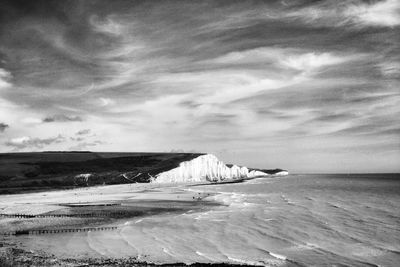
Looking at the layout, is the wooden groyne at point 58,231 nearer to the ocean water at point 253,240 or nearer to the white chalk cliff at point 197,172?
the ocean water at point 253,240

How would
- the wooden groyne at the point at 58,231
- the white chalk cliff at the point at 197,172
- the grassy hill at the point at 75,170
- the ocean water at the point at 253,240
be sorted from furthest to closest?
the white chalk cliff at the point at 197,172 < the grassy hill at the point at 75,170 < the wooden groyne at the point at 58,231 < the ocean water at the point at 253,240

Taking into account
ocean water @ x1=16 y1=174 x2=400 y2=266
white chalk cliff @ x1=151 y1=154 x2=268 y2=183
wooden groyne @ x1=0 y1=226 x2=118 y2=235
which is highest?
white chalk cliff @ x1=151 y1=154 x2=268 y2=183

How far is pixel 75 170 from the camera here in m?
162

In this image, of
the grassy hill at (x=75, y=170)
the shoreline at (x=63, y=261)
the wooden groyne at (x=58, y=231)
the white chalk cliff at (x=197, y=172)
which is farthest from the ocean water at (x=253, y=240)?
the white chalk cliff at (x=197, y=172)

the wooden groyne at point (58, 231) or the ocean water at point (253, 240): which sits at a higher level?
the wooden groyne at point (58, 231)

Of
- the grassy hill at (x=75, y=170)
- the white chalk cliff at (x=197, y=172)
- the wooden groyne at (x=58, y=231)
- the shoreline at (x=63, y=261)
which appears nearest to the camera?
the shoreline at (x=63, y=261)

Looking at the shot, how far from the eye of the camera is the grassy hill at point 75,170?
122m

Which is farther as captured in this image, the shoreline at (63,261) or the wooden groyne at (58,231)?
the wooden groyne at (58,231)

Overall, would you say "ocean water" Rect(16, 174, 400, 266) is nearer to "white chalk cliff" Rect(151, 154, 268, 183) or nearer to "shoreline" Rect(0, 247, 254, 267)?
"shoreline" Rect(0, 247, 254, 267)

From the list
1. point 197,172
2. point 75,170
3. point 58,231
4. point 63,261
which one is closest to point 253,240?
point 63,261

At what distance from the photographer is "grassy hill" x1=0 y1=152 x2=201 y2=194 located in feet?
401

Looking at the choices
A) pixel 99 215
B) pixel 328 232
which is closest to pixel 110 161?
pixel 99 215

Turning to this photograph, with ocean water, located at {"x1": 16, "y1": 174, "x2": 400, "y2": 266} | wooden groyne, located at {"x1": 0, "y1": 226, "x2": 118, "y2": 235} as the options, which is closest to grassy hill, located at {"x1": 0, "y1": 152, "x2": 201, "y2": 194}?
wooden groyne, located at {"x1": 0, "y1": 226, "x2": 118, "y2": 235}

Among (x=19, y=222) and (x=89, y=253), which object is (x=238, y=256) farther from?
(x=19, y=222)
